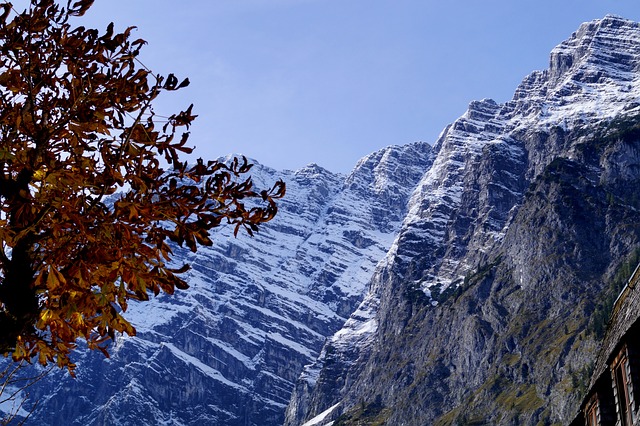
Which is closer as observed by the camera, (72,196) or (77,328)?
(72,196)

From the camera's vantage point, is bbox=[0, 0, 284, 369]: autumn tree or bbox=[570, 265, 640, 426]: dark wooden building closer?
bbox=[0, 0, 284, 369]: autumn tree

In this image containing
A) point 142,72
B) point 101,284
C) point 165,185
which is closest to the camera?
point 101,284

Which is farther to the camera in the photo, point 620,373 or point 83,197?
point 620,373

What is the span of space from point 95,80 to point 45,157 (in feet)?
3.23

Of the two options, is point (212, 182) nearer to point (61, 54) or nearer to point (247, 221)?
point (247, 221)

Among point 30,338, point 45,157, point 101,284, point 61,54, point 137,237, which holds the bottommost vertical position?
point 30,338

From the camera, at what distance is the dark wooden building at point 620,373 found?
45.2 feet

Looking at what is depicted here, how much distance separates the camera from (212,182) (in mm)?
7297

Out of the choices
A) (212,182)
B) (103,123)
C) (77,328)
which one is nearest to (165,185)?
(212,182)

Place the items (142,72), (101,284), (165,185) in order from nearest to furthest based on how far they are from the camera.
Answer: (101,284)
(165,185)
(142,72)

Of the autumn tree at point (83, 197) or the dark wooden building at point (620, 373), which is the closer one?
the autumn tree at point (83, 197)

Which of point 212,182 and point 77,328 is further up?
point 212,182

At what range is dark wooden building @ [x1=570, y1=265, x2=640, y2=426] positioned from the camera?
13781mm

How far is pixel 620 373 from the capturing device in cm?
1480
